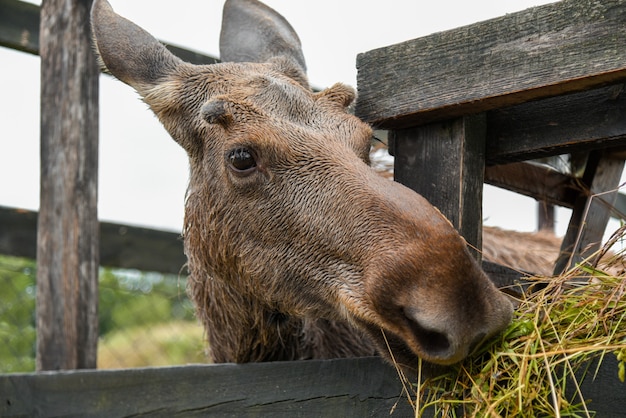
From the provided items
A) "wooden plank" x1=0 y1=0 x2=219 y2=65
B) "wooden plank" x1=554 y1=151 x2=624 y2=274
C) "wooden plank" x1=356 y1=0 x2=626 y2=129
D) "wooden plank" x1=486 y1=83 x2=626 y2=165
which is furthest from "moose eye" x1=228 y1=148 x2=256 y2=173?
"wooden plank" x1=0 y1=0 x2=219 y2=65

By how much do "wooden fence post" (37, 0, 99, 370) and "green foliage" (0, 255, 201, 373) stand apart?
52cm

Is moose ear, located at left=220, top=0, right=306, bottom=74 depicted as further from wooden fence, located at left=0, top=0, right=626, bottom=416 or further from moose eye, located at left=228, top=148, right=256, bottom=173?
moose eye, located at left=228, top=148, right=256, bottom=173

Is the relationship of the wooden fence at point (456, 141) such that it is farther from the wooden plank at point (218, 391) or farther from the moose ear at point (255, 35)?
the moose ear at point (255, 35)

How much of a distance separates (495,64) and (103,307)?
28.4 ft

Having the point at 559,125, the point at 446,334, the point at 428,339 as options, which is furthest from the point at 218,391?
the point at 559,125

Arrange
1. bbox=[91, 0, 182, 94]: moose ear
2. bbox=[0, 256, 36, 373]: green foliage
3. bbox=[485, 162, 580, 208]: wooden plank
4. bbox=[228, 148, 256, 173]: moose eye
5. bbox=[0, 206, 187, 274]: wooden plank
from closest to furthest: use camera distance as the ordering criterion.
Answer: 1. bbox=[228, 148, 256, 173]: moose eye
2. bbox=[91, 0, 182, 94]: moose ear
3. bbox=[485, 162, 580, 208]: wooden plank
4. bbox=[0, 206, 187, 274]: wooden plank
5. bbox=[0, 256, 36, 373]: green foliage

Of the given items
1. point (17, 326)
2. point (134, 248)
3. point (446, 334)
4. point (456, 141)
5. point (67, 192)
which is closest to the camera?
point (446, 334)

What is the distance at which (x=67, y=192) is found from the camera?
13.2 feet

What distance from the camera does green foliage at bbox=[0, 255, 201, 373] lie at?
6906 millimetres

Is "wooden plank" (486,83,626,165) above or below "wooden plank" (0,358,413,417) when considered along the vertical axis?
above

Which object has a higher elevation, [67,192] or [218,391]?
[67,192]

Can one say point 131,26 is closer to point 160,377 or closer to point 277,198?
point 277,198

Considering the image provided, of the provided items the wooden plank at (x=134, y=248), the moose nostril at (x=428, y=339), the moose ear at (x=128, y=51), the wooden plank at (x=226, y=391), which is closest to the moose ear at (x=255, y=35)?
the moose ear at (x=128, y=51)

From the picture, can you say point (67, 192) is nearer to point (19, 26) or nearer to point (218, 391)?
point (19, 26)
